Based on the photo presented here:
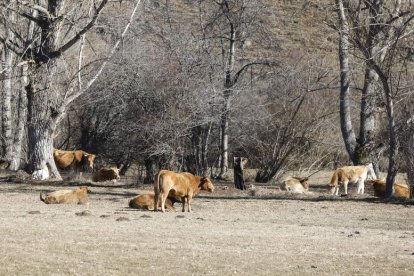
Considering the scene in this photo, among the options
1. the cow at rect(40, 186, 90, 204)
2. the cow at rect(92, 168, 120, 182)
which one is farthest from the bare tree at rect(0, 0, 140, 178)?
the cow at rect(40, 186, 90, 204)

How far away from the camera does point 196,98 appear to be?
30.8 meters

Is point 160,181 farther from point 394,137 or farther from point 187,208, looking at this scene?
point 394,137

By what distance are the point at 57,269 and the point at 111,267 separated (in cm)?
77

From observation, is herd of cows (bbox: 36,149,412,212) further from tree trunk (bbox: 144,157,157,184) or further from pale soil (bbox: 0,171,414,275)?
tree trunk (bbox: 144,157,157,184)

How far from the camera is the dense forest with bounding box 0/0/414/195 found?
28.2 meters

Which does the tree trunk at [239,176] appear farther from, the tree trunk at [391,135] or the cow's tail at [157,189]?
the cow's tail at [157,189]

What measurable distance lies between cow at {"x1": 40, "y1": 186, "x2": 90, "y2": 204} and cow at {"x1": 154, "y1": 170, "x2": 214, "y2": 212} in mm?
2310

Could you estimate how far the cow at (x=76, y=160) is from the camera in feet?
110

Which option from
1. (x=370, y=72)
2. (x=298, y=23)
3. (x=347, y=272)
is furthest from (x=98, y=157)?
(x=298, y=23)

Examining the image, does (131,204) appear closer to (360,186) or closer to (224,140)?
(360,186)

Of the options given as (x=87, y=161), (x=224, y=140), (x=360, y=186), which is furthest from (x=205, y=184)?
(x=87, y=161)

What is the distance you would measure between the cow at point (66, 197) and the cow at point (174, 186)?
7.58ft

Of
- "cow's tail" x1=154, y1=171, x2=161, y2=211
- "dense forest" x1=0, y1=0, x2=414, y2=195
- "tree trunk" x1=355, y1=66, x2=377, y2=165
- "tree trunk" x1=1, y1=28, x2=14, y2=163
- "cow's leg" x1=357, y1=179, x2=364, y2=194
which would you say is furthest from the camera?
"tree trunk" x1=1, y1=28, x2=14, y2=163

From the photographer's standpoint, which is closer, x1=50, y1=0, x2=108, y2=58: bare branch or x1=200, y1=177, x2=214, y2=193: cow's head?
x1=200, y1=177, x2=214, y2=193: cow's head
